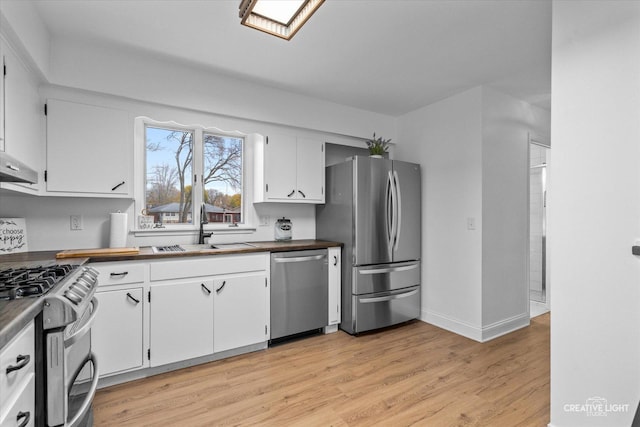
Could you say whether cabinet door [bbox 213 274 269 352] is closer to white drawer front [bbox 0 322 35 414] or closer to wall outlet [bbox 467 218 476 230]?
white drawer front [bbox 0 322 35 414]

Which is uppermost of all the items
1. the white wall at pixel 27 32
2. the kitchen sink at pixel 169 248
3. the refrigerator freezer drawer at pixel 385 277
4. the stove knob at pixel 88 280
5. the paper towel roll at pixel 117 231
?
the white wall at pixel 27 32

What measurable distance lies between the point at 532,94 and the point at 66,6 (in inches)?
160

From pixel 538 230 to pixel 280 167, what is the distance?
3637 millimetres

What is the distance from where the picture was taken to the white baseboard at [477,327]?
9.94ft

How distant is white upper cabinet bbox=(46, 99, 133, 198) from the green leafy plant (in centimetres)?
236

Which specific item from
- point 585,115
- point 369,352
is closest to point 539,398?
point 369,352

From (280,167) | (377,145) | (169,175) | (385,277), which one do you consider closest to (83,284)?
(169,175)

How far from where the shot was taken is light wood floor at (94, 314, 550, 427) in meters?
1.85

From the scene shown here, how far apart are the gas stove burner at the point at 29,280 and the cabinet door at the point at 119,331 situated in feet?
1.68

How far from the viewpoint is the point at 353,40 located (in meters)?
2.31

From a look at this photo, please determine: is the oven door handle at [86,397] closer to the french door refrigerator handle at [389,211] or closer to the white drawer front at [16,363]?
the white drawer front at [16,363]

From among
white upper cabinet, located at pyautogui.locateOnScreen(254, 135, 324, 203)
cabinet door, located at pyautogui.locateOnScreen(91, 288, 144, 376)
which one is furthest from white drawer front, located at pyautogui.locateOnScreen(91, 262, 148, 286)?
white upper cabinet, located at pyautogui.locateOnScreen(254, 135, 324, 203)

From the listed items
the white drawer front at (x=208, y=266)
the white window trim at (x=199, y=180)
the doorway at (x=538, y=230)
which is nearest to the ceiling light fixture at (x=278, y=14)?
the white window trim at (x=199, y=180)

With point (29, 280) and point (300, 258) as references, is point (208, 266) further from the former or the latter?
point (29, 280)
